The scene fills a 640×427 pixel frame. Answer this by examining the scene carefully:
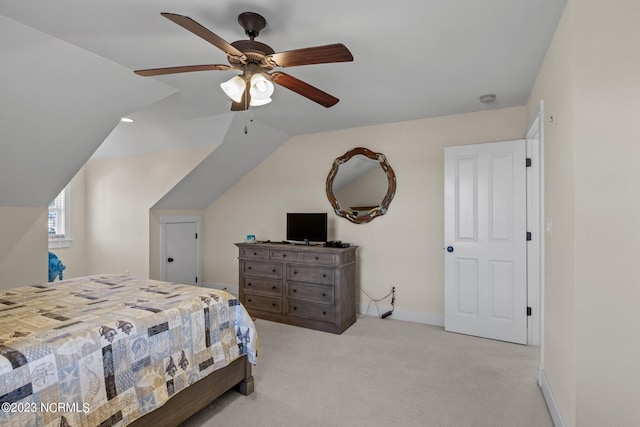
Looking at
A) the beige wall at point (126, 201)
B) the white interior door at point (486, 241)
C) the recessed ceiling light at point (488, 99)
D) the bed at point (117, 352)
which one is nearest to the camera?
→ the bed at point (117, 352)

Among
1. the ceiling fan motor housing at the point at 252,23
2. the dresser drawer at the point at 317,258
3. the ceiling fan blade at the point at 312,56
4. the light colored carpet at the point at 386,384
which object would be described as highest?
the ceiling fan motor housing at the point at 252,23

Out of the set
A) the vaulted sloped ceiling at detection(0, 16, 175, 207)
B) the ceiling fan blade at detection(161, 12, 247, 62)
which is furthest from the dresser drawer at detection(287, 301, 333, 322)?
the ceiling fan blade at detection(161, 12, 247, 62)

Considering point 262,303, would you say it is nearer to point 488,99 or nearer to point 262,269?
point 262,269

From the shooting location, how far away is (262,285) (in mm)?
4102

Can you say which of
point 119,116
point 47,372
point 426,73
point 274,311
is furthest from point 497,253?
point 119,116

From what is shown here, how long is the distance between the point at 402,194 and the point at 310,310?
1.79 metres

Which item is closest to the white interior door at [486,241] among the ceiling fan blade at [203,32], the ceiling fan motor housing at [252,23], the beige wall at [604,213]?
the beige wall at [604,213]

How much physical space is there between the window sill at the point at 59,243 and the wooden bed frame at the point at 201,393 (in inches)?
171

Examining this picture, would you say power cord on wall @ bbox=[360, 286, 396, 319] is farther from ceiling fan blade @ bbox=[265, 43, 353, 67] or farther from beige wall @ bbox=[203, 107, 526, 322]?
ceiling fan blade @ bbox=[265, 43, 353, 67]

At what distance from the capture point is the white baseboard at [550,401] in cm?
196

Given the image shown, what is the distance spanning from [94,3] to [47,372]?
6.20 feet

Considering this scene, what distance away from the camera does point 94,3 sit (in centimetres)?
184

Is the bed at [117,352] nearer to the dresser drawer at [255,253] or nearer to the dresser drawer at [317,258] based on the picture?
the dresser drawer at [317,258]

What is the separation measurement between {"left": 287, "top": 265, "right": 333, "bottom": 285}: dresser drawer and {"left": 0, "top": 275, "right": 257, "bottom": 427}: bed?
4.78ft
